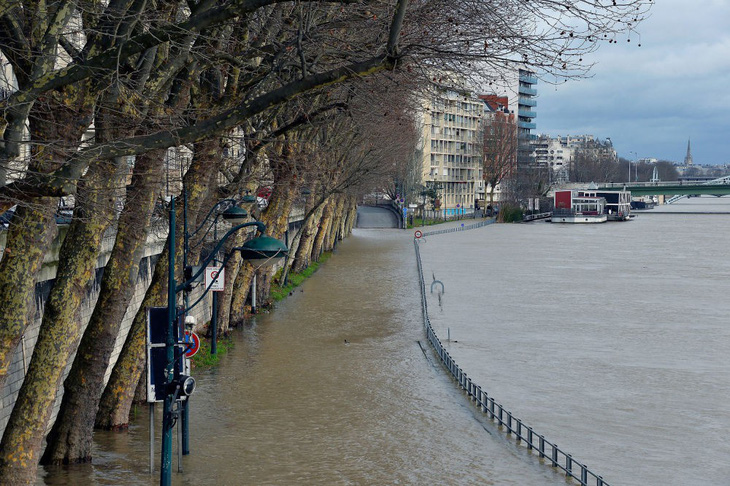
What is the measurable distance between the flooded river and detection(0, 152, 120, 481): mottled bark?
2.66m

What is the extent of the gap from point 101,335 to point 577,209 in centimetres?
13700

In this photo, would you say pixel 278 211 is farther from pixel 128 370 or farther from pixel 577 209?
pixel 577 209

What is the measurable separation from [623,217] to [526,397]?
440ft

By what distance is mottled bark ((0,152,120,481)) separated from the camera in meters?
13.5

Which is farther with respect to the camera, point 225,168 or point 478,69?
point 225,168

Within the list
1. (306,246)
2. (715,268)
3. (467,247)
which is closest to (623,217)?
(467,247)

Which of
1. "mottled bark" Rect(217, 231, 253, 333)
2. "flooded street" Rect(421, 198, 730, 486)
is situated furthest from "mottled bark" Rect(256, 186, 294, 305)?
"flooded street" Rect(421, 198, 730, 486)

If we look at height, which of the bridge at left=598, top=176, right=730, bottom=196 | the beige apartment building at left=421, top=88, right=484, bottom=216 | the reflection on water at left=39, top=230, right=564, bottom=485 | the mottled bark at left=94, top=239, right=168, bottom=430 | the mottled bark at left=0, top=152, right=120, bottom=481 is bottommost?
the reflection on water at left=39, top=230, right=564, bottom=485

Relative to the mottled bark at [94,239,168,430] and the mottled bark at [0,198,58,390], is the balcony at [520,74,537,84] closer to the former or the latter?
the mottled bark at [0,198,58,390]

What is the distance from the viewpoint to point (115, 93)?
13586 mm

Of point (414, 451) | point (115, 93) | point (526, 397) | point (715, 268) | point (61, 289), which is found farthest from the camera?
point (715, 268)

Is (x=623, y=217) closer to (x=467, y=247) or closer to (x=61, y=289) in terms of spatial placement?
(x=467, y=247)

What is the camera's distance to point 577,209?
149 meters

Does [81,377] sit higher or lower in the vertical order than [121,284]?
lower
